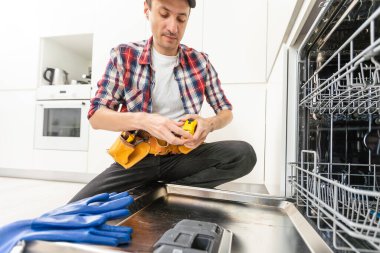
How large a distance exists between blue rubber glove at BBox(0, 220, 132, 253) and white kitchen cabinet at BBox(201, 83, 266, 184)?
1.33 meters

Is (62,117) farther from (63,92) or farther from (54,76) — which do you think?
(54,76)

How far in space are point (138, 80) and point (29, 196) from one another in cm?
111

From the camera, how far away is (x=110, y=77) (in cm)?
107

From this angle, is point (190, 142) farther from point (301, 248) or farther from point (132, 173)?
point (301, 248)

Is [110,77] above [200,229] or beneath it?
above

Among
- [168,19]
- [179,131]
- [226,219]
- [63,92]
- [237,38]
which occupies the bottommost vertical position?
[226,219]

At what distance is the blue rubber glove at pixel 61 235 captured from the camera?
44cm

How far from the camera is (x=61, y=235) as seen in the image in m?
0.44

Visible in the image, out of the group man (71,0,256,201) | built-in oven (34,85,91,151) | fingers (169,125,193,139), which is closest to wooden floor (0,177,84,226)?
built-in oven (34,85,91,151)

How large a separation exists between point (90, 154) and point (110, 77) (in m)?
1.10

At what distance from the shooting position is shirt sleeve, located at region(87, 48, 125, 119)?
1.05 metres

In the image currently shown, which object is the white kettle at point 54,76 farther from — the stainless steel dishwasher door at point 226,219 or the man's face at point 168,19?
the stainless steel dishwasher door at point 226,219

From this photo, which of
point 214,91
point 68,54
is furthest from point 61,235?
point 68,54

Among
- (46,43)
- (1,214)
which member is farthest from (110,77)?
(46,43)
